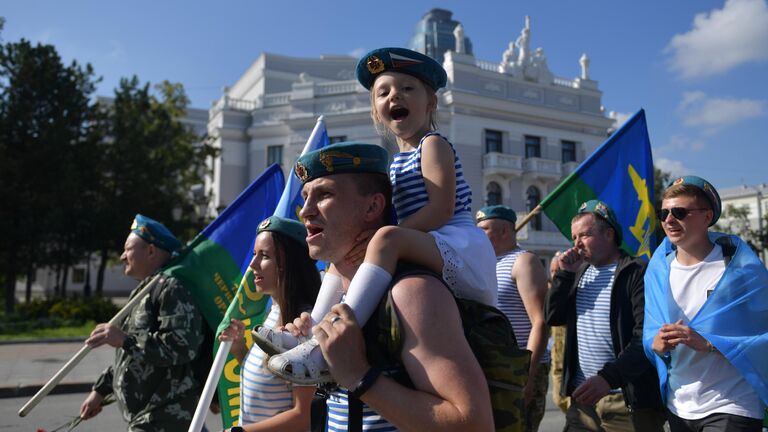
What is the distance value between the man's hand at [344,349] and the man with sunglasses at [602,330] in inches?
98.9

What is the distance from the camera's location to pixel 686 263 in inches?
139

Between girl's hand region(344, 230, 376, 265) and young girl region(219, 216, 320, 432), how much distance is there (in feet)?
3.40

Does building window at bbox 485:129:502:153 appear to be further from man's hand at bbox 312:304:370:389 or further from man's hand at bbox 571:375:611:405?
man's hand at bbox 312:304:370:389

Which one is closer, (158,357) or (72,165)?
(158,357)

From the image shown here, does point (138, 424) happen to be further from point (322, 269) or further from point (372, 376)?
point (372, 376)

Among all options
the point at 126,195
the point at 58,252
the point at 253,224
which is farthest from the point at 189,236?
the point at 253,224

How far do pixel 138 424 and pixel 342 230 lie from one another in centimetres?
250

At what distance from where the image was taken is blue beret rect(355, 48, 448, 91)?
220 cm

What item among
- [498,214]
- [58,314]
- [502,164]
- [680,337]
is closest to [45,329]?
[58,314]

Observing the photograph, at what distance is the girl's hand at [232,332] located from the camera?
3.24 meters

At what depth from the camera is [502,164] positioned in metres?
34.7

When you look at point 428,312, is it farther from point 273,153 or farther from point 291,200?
point 273,153

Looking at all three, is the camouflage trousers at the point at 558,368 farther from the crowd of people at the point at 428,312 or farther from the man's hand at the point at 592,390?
the man's hand at the point at 592,390

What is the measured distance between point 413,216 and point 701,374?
2209 millimetres
